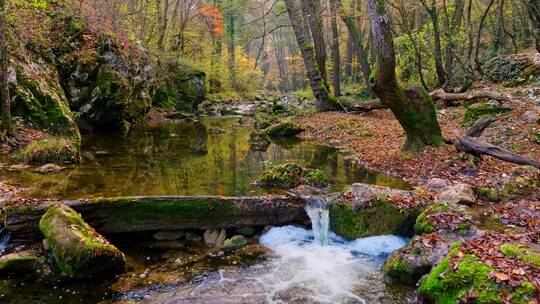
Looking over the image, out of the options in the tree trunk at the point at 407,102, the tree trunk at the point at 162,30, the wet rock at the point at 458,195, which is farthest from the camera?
the tree trunk at the point at 162,30

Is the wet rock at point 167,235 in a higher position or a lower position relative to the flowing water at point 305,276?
higher

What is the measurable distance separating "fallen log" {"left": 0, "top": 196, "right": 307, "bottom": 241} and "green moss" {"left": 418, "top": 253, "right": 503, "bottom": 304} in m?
3.38

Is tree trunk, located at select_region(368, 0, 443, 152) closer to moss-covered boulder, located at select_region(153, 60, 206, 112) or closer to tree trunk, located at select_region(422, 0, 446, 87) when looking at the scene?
tree trunk, located at select_region(422, 0, 446, 87)

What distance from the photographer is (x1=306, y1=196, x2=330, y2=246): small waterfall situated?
7.30m

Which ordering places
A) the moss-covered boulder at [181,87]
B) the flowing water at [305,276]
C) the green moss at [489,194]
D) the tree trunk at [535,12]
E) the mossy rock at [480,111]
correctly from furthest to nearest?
the moss-covered boulder at [181,87]
the tree trunk at [535,12]
the mossy rock at [480,111]
the green moss at [489,194]
the flowing water at [305,276]

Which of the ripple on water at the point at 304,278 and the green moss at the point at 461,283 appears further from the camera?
the ripple on water at the point at 304,278

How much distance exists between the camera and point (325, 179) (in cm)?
938

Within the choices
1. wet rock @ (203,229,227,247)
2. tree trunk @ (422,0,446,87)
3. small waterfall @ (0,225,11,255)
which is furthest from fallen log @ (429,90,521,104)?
small waterfall @ (0,225,11,255)

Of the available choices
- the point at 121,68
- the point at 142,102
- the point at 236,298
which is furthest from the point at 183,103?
the point at 236,298

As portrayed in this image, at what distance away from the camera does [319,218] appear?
296 inches

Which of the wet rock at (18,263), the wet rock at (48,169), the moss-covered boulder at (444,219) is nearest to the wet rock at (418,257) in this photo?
the moss-covered boulder at (444,219)

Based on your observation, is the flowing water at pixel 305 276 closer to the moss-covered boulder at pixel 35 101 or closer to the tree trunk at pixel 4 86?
the tree trunk at pixel 4 86

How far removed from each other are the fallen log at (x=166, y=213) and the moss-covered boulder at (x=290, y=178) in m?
1.44

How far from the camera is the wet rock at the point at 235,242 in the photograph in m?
6.93
